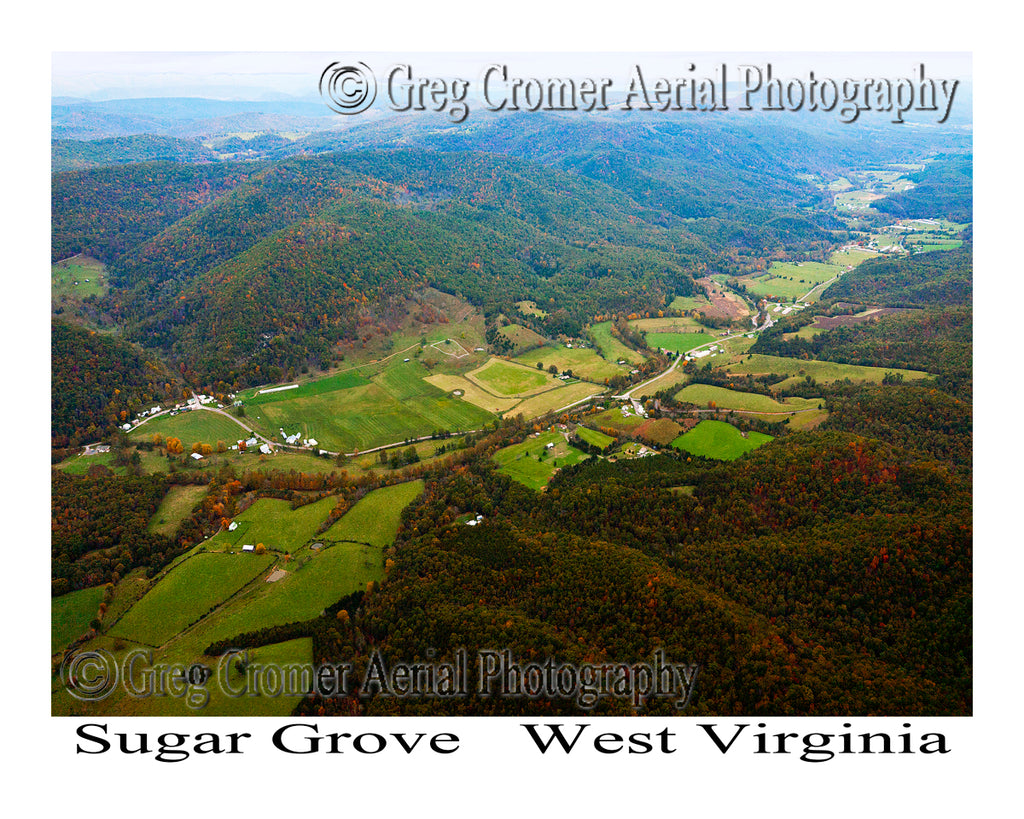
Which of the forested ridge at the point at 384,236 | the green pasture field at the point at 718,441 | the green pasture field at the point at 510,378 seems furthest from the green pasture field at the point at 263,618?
the forested ridge at the point at 384,236

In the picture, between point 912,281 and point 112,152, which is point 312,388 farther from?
point 112,152

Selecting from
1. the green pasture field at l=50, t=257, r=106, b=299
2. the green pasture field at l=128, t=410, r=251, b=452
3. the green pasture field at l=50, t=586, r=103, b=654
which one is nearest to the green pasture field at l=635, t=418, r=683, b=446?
the green pasture field at l=128, t=410, r=251, b=452

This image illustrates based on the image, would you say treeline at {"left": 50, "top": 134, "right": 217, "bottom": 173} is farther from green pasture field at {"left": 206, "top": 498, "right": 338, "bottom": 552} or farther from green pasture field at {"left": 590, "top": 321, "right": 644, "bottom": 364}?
green pasture field at {"left": 206, "top": 498, "right": 338, "bottom": 552}

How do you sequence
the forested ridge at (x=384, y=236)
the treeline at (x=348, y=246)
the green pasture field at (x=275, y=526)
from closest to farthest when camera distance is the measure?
the green pasture field at (x=275, y=526)
the treeline at (x=348, y=246)
the forested ridge at (x=384, y=236)

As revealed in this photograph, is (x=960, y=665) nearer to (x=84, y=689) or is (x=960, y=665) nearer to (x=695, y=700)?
(x=695, y=700)

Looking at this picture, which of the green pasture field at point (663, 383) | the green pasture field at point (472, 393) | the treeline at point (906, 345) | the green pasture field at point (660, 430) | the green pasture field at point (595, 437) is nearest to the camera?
the green pasture field at point (595, 437)

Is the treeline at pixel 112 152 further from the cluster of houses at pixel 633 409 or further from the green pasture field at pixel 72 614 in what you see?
the cluster of houses at pixel 633 409

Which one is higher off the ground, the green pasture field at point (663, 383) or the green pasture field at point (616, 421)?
the green pasture field at point (663, 383)
